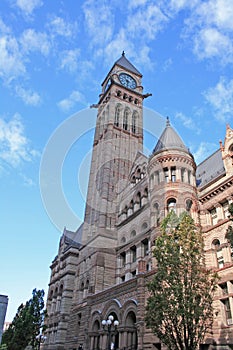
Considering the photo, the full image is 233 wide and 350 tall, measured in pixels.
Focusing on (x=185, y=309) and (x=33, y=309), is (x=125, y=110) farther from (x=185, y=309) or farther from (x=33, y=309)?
(x=185, y=309)

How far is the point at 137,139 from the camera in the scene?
177ft

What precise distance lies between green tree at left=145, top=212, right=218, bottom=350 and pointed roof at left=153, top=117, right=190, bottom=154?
13.7 metres

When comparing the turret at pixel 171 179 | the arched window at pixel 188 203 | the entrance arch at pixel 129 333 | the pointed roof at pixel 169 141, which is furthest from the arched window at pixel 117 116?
the entrance arch at pixel 129 333

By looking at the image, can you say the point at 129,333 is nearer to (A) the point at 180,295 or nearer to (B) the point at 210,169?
(A) the point at 180,295

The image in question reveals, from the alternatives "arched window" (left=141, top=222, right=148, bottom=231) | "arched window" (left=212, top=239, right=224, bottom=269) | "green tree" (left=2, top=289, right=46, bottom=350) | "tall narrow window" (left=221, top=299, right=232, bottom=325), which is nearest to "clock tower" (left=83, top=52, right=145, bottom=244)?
"arched window" (left=141, top=222, right=148, bottom=231)

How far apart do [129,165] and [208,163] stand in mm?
16257

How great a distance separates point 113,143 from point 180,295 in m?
34.5

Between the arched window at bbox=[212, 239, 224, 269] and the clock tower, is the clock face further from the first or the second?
the arched window at bbox=[212, 239, 224, 269]

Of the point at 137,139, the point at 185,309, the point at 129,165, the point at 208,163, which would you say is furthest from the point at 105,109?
the point at 185,309

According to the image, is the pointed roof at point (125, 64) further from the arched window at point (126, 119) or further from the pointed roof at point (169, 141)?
the pointed roof at point (169, 141)

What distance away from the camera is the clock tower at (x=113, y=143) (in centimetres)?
4400

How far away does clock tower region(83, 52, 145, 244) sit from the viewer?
44.0 metres

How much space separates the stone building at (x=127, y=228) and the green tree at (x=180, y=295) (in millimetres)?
4663

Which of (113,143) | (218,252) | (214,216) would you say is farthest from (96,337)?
(113,143)
